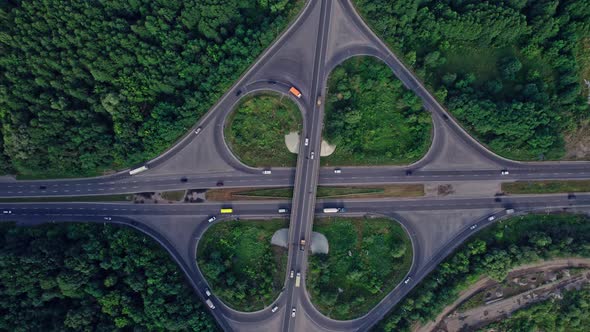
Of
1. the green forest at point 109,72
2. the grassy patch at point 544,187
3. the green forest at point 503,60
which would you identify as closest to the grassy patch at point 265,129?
the green forest at point 109,72

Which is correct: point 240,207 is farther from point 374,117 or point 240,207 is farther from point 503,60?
point 503,60

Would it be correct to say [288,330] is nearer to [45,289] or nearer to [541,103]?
[45,289]

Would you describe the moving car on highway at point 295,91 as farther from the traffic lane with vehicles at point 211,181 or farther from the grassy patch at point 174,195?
the grassy patch at point 174,195

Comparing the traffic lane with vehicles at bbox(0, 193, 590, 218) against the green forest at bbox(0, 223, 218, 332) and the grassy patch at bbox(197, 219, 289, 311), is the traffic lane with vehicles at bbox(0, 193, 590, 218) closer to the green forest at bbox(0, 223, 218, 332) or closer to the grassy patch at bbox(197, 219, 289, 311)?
the grassy patch at bbox(197, 219, 289, 311)

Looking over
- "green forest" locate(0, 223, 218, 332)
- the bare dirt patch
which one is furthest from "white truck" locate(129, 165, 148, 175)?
the bare dirt patch

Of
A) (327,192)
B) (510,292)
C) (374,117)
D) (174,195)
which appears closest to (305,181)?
(327,192)

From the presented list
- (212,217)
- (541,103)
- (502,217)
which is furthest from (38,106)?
(541,103)
